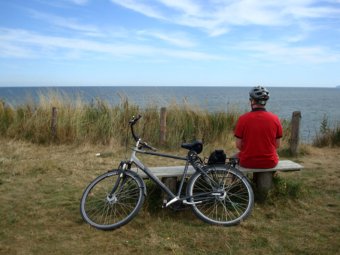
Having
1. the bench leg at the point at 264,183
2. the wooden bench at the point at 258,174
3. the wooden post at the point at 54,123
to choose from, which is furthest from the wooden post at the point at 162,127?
the bench leg at the point at 264,183

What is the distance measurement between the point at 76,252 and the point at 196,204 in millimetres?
1389

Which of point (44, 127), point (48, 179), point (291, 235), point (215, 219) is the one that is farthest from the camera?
point (44, 127)

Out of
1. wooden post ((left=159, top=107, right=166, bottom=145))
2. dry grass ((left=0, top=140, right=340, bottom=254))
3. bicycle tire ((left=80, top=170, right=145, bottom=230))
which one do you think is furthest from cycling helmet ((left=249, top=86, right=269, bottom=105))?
wooden post ((left=159, top=107, right=166, bottom=145))

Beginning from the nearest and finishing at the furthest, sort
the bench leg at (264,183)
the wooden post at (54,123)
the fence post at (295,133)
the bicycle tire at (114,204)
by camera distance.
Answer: the bicycle tire at (114,204), the bench leg at (264,183), the fence post at (295,133), the wooden post at (54,123)

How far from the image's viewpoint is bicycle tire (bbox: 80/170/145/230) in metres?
3.96

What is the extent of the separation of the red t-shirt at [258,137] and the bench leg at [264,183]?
0.18m

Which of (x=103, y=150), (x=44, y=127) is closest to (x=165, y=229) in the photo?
(x=103, y=150)

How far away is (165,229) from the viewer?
4.00 meters

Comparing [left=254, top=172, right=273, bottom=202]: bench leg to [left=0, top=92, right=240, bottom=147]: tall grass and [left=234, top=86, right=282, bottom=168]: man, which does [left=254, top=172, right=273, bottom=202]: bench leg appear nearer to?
[left=234, top=86, right=282, bottom=168]: man

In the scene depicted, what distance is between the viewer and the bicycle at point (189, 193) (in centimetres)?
406

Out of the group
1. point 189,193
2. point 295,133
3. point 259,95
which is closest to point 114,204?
point 189,193

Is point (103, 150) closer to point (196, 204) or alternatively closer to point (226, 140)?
point (226, 140)

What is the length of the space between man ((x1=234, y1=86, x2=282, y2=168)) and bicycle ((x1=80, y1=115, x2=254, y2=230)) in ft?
0.87

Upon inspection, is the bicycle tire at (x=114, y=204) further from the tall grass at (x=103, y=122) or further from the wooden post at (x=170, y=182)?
the tall grass at (x=103, y=122)
